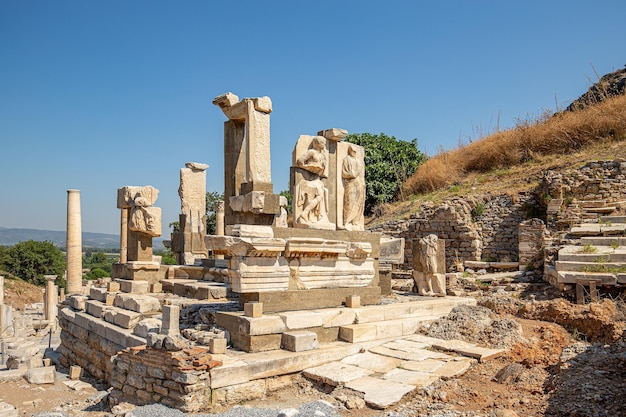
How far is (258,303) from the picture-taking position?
6355 mm

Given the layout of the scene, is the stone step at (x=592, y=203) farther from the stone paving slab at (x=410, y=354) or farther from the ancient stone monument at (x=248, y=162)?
the ancient stone monument at (x=248, y=162)

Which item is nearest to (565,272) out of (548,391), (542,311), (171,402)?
(542,311)

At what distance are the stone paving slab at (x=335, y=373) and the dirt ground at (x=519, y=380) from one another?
111 mm

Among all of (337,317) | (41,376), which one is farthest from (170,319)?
(41,376)

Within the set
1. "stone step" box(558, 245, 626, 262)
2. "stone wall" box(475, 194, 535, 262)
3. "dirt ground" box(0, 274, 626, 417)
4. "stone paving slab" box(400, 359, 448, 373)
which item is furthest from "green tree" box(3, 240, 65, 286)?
"stone paving slab" box(400, 359, 448, 373)

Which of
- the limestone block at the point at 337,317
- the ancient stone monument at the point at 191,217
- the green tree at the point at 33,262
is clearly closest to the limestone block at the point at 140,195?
the ancient stone monument at the point at 191,217

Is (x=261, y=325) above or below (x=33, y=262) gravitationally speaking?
above

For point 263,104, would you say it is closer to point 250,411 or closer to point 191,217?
point 250,411

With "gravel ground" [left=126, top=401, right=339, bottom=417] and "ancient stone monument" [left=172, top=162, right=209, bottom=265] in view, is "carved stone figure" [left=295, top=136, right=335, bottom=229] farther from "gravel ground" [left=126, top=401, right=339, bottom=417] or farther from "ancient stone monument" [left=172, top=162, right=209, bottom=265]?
"ancient stone monument" [left=172, top=162, right=209, bottom=265]

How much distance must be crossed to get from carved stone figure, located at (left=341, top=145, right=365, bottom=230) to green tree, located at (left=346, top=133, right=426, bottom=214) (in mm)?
16837

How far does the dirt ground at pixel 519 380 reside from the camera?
491 centimetres

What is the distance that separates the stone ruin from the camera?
5551 millimetres

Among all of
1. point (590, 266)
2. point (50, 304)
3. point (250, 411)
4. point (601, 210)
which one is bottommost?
point (50, 304)

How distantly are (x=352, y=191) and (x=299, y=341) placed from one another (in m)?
3.18
